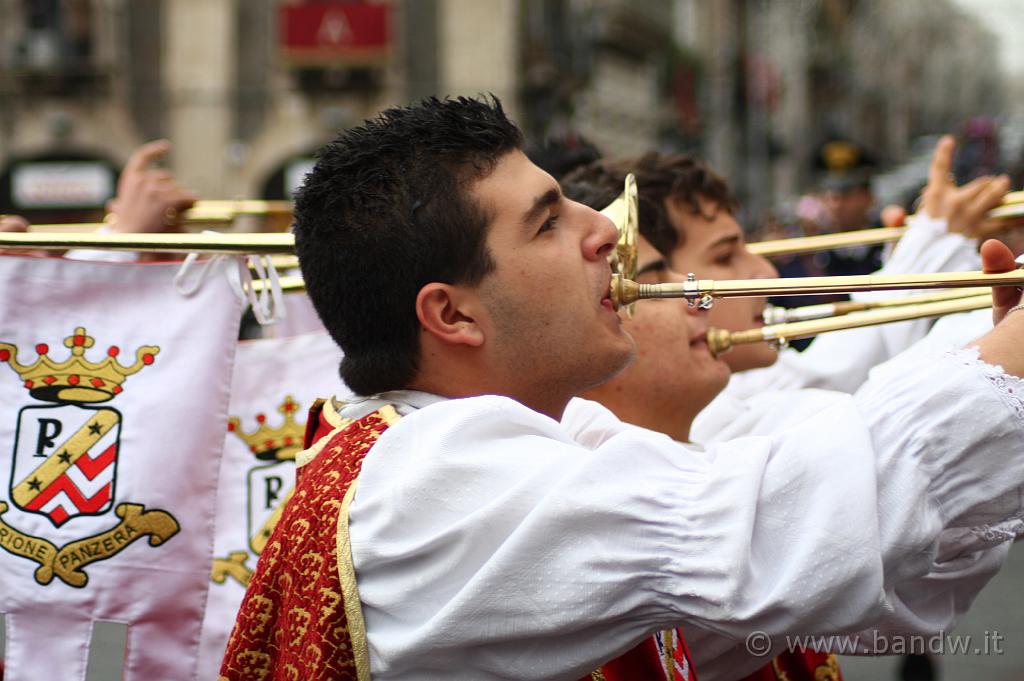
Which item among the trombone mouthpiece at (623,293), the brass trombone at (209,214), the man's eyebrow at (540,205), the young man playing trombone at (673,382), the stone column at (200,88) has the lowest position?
the young man playing trombone at (673,382)

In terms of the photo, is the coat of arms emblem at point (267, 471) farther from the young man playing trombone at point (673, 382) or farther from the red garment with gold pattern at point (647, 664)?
the red garment with gold pattern at point (647, 664)

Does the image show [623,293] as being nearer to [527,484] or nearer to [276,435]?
[527,484]

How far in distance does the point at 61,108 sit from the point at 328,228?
20.1 metres

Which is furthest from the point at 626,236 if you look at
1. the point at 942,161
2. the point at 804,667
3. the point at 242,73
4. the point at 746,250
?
the point at 242,73

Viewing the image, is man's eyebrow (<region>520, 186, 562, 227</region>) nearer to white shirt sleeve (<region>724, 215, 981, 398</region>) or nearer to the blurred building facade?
white shirt sleeve (<region>724, 215, 981, 398</region>)

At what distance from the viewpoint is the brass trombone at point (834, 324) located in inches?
109

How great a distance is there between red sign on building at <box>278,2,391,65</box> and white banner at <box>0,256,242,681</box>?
723 inches

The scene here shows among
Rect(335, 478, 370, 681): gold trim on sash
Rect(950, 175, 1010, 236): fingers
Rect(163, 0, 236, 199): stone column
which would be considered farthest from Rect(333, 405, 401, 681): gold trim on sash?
Rect(163, 0, 236, 199): stone column

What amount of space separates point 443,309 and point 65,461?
1099 millimetres

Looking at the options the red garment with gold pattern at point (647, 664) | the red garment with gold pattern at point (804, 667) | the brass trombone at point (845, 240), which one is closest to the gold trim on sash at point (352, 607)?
the red garment with gold pattern at point (647, 664)

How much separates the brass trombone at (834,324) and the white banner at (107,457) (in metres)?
1.09

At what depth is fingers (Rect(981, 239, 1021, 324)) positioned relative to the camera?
79.0 inches

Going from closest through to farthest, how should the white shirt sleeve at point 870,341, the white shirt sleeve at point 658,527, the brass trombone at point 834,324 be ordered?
the white shirt sleeve at point 658,527 → the brass trombone at point 834,324 → the white shirt sleeve at point 870,341

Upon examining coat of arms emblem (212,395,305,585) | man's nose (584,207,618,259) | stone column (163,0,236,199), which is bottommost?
coat of arms emblem (212,395,305,585)
